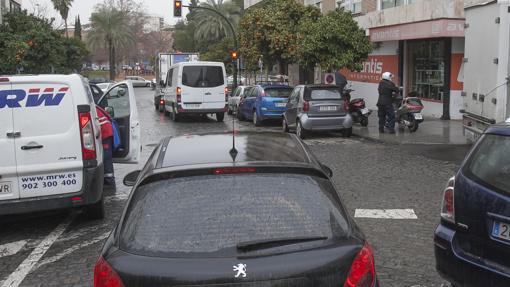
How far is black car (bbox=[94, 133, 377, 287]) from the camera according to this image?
9.34 ft

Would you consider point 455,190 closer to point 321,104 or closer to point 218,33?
point 321,104

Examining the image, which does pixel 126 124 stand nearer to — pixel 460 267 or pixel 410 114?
pixel 460 267

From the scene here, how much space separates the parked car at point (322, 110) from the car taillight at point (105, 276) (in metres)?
13.6

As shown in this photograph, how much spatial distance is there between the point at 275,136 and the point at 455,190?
137 centimetres

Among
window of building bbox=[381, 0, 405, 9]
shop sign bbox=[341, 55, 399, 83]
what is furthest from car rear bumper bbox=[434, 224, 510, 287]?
shop sign bbox=[341, 55, 399, 83]

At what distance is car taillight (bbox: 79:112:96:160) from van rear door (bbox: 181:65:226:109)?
16.5 m

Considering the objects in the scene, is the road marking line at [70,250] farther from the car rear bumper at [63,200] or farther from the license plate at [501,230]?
the license plate at [501,230]

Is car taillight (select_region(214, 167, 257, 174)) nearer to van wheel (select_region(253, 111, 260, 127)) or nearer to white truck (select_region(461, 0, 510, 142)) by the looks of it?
white truck (select_region(461, 0, 510, 142))

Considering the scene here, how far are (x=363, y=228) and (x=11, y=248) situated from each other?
12.9ft

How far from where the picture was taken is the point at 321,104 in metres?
16.5

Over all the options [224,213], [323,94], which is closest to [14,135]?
[224,213]

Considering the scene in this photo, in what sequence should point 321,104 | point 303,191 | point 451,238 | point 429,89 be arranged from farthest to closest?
point 429,89
point 321,104
point 451,238
point 303,191

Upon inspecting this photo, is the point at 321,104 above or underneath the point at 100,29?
underneath

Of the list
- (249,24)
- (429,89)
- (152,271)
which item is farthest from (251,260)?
(249,24)
